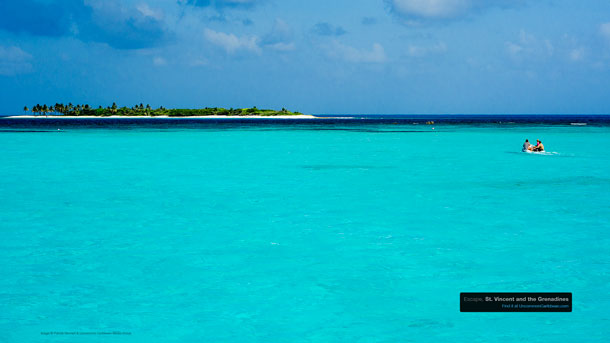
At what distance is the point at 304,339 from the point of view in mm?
9391

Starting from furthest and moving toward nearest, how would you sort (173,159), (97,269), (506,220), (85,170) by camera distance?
(173,159)
(85,170)
(506,220)
(97,269)

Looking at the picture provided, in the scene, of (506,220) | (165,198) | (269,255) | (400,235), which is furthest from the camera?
(165,198)

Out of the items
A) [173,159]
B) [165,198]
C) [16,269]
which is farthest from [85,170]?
[16,269]

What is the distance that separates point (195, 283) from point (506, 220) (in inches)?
429

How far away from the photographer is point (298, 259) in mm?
13914

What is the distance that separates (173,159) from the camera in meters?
43.8

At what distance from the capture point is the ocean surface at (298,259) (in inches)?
387

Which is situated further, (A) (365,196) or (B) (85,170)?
(B) (85,170)

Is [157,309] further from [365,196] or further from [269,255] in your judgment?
[365,196]

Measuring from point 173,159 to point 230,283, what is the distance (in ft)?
108

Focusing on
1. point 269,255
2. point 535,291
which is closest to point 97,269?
point 269,255

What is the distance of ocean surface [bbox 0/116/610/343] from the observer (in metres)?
9.83

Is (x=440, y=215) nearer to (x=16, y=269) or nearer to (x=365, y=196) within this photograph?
(x=365, y=196)

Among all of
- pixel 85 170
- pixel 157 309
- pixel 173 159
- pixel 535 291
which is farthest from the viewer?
pixel 173 159
